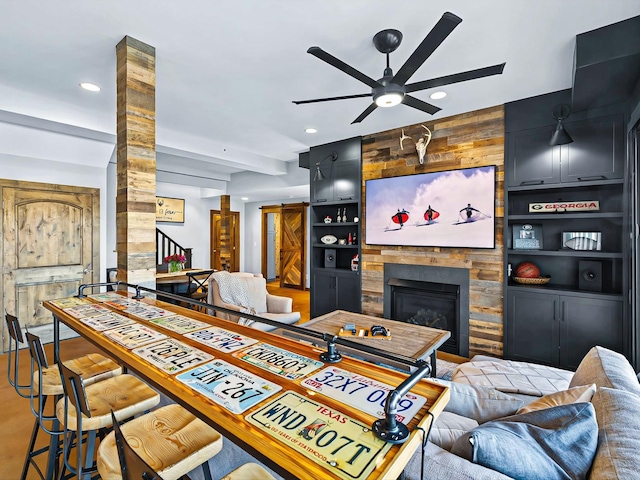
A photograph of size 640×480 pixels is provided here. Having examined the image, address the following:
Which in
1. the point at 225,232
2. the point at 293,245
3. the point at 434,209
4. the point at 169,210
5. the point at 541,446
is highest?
the point at 169,210

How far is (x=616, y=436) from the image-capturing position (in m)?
1.02

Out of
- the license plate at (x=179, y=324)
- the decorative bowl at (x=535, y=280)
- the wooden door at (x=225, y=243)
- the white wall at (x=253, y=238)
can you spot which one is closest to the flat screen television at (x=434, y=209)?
the decorative bowl at (x=535, y=280)

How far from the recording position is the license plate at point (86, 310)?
168 centimetres

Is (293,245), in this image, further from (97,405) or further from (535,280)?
(97,405)

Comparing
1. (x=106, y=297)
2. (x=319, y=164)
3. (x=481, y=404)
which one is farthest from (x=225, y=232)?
(x=481, y=404)

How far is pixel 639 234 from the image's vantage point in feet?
8.15

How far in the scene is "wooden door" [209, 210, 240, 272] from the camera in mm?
8135

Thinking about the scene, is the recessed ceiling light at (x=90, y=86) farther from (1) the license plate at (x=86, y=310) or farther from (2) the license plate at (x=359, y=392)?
(2) the license plate at (x=359, y=392)

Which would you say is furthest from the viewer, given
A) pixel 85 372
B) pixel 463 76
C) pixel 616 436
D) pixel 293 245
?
pixel 293 245

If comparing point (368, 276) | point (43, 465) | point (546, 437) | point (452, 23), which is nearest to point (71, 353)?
point (43, 465)

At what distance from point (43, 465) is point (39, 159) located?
3.61m

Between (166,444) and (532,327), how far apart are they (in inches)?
137

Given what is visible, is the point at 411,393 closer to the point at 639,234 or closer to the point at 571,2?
the point at 571,2

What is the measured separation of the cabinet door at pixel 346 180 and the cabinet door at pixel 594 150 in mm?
2361
